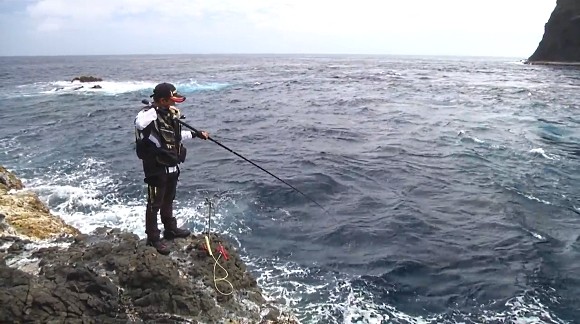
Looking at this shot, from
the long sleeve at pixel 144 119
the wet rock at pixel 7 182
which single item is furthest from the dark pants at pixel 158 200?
the wet rock at pixel 7 182

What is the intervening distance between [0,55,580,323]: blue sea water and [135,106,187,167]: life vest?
9.60 feet

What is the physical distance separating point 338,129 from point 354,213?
1106 cm

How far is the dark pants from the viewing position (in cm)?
618

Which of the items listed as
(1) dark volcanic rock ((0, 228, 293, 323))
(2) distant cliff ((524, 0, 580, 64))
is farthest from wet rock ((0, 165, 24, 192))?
(2) distant cliff ((524, 0, 580, 64))

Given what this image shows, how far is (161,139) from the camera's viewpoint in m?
5.95

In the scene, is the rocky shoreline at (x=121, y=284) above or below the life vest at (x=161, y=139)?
below

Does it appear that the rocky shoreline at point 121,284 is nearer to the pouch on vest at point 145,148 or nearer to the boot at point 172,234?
the boot at point 172,234

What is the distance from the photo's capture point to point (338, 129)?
70.6ft

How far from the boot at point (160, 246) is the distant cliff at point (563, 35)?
8756cm

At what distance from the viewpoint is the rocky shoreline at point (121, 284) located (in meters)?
4.66

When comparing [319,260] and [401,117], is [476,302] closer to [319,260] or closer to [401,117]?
[319,260]

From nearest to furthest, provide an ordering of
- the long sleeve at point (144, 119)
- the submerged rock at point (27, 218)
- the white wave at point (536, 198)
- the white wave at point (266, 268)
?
the long sleeve at point (144, 119)
the white wave at point (266, 268)
the submerged rock at point (27, 218)
the white wave at point (536, 198)

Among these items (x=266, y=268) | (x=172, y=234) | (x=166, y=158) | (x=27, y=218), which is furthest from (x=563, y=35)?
(x=27, y=218)

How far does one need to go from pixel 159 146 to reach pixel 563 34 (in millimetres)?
91504
